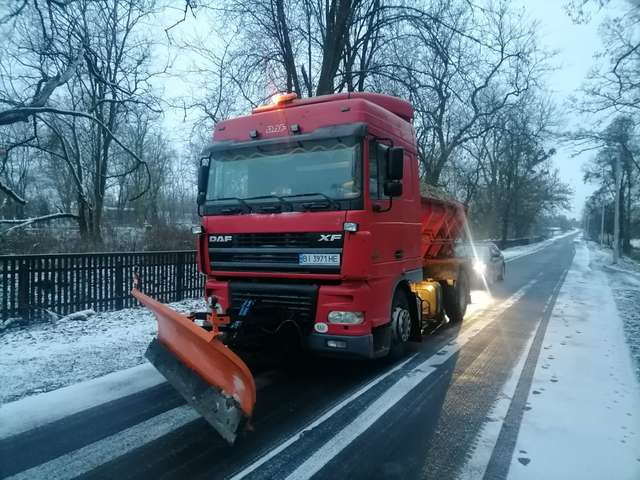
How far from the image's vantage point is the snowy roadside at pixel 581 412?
3.60 metres

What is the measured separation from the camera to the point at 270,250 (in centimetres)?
535

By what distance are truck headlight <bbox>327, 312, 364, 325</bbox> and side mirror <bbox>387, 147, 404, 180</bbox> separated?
1.65m

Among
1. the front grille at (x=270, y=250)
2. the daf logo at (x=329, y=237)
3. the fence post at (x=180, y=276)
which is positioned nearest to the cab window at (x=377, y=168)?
the daf logo at (x=329, y=237)

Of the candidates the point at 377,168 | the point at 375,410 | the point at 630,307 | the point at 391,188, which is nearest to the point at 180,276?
the point at 377,168

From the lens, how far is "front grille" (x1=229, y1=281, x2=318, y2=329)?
5.16 metres

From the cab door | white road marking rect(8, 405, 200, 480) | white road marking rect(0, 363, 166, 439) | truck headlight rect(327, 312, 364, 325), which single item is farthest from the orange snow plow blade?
the cab door

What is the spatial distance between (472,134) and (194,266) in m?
20.5

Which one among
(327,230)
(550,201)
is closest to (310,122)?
(327,230)

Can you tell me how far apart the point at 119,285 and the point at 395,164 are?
6.68m

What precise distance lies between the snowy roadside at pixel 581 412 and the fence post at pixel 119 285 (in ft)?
25.5

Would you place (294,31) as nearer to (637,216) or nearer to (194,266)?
Answer: (194,266)

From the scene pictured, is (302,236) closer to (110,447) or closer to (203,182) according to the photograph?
(203,182)

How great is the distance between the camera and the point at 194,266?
11.2m

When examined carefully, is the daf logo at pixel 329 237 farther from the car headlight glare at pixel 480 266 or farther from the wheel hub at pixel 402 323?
the car headlight glare at pixel 480 266
